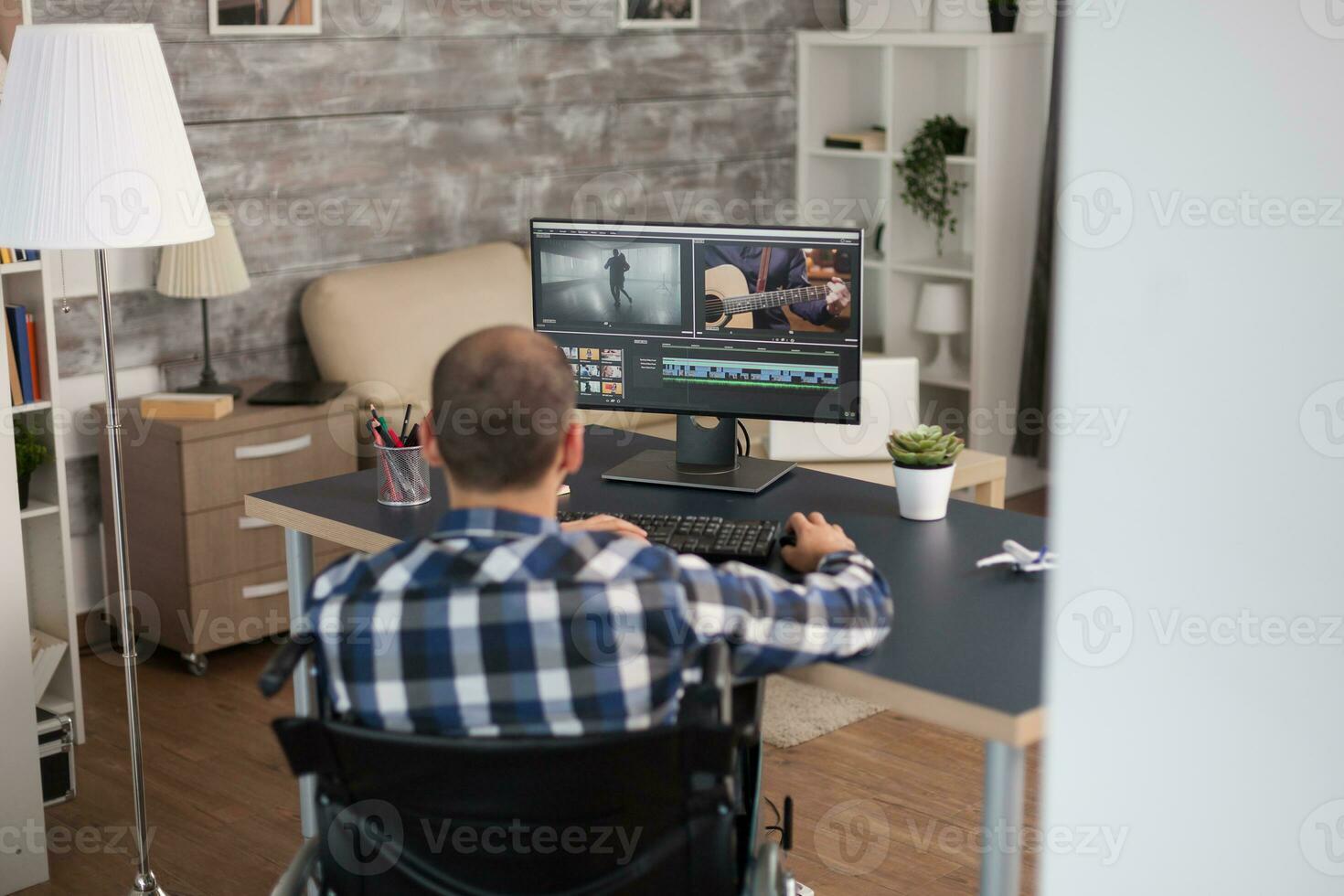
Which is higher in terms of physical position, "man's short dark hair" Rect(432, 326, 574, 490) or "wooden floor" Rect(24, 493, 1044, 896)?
"man's short dark hair" Rect(432, 326, 574, 490)

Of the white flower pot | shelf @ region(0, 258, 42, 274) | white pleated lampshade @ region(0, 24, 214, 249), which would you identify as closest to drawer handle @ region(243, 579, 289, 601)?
shelf @ region(0, 258, 42, 274)

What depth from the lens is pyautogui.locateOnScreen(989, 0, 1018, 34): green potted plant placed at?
4914mm

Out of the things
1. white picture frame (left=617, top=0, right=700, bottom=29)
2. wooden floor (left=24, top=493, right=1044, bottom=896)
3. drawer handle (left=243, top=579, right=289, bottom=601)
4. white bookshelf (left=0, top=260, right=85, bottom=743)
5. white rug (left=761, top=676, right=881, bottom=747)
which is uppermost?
white picture frame (left=617, top=0, right=700, bottom=29)

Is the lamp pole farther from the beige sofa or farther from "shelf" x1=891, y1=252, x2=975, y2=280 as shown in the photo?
"shelf" x1=891, y1=252, x2=975, y2=280

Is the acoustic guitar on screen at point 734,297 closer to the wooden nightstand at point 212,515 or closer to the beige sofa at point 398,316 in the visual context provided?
the wooden nightstand at point 212,515

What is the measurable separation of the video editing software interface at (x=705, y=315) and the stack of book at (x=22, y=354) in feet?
4.20

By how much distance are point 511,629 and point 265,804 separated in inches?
73.1

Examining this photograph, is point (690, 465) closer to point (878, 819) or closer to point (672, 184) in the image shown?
point (878, 819)

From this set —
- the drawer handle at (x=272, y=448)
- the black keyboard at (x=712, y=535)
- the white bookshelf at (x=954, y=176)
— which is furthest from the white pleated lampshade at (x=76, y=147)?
the white bookshelf at (x=954, y=176)

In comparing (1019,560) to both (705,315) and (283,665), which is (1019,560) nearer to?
(705,315)

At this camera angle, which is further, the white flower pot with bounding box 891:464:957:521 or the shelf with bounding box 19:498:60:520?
the shelf with bounding box 19:498:60:520

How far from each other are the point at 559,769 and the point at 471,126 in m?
3.51

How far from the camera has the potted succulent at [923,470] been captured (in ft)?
7.18

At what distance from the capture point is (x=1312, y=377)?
0.59m
